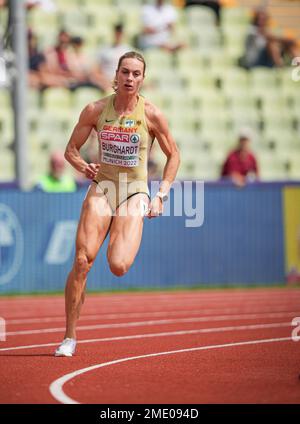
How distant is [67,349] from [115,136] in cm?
176

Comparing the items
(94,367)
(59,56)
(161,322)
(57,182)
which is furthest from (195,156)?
(94,367)

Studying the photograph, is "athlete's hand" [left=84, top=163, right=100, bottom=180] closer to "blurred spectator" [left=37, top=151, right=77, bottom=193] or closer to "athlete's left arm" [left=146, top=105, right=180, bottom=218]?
"athlete's left arm" [left=146, top=105, right=180, bottom=218]

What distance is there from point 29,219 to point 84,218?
7.22 meters

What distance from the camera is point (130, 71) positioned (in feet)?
30.0

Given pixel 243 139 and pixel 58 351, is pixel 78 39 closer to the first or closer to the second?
pixel 243 139

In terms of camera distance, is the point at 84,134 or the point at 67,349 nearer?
the point at 67,349

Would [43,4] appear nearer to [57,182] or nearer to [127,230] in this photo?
[57,182]

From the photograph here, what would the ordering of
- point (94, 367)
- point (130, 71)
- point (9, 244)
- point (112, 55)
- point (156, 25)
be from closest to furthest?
point (94, 367) < point (130, 71) < point (9, 244) < point (112, 55) < point (156, 25)

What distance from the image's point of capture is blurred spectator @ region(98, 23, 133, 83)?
20.5 metres

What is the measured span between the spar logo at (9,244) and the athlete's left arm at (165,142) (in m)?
6.78

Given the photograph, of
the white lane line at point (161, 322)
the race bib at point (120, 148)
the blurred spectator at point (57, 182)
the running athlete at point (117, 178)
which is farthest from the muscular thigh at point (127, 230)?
the blurred spectator at point (57, 182)

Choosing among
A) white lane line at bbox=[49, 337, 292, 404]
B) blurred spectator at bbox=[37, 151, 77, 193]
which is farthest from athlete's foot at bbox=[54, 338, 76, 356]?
blurred spectator at bbox=[37, 151, 77, 193]

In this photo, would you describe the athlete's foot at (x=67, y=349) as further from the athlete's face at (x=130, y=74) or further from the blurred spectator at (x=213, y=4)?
the blurred spectator at (x=213, y=4)

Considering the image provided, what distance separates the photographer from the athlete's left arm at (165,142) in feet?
30.9
